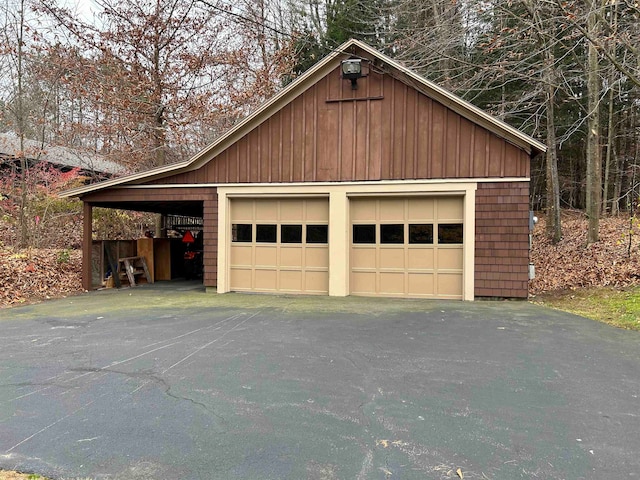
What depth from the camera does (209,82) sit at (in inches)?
656

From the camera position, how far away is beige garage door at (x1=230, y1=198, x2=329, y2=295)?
397 inches

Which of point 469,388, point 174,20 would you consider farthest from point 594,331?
point 174,20

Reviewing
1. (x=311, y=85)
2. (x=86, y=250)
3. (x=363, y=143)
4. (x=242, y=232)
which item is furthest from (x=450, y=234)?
(x=86, y=250)

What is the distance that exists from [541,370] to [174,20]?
16430 millimetres

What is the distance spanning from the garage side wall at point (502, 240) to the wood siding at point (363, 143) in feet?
1.41

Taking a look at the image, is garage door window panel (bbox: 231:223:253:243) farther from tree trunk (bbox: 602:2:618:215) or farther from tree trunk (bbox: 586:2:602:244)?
tree trunk (bbox: 586:2:602:244)

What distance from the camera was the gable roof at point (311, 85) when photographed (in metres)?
8.75

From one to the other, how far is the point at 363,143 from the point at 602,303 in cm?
587

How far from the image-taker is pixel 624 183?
19.2 m

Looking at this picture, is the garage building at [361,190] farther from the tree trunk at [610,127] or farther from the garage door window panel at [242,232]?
the tree trunk at [610,127]

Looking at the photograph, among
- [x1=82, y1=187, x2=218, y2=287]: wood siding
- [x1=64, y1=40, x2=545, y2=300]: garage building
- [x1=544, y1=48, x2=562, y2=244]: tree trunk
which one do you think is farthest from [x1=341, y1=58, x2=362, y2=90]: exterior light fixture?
[x1=544, y1=48, x2=562, y2=244]: tree trunk

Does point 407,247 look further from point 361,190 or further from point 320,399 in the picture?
point 320,399

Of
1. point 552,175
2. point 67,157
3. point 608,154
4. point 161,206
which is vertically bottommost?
point 161,206

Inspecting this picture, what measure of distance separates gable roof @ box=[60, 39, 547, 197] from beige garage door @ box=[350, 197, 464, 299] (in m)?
1.69
